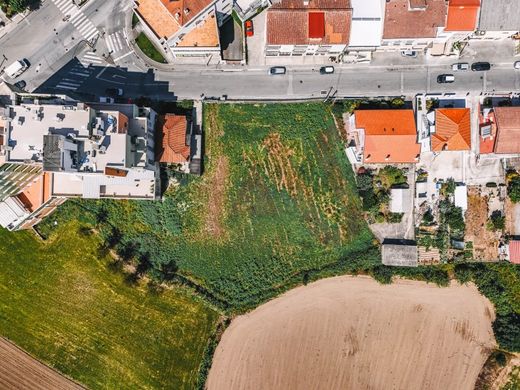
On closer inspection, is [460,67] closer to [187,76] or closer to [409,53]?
[409,53]

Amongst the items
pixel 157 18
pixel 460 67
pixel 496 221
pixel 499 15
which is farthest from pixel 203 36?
pixel 496 221

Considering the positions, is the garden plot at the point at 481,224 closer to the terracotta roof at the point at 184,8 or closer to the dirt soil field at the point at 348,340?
the dirt soil field at the point at 348,340

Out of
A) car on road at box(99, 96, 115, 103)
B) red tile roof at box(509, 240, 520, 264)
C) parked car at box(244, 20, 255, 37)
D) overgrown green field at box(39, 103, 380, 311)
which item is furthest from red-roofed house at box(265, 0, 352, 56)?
red tile roof at box(509, 240, 520, 264)

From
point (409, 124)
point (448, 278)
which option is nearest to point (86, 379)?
point (448, 278)

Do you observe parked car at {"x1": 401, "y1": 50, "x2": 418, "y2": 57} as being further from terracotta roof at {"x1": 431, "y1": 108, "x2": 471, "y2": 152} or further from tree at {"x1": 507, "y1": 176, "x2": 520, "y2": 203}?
tree at {"x1": 507, "y1": 176, "x2": 520, "y2": 203}

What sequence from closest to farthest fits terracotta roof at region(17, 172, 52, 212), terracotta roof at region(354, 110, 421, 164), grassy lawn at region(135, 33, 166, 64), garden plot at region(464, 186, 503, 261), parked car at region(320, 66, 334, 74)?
1. terracotta roof at region(354, 110, 421, 164)
2. terracotta roof at region(17, 172, 52, 212)
3. parked car at region(320, 66, 334, 74)
4. grassy lawn at region(135, 33, 166, 64)
5. garden plot at region(464, 186, 503, 261)

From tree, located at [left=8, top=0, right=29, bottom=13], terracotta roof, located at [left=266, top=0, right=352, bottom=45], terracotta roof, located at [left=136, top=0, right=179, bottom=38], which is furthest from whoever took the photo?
tree, located at [left=8, top=0, right=29, bottom=13]

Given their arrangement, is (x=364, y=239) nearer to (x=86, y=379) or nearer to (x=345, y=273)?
(x=345, y=273)
